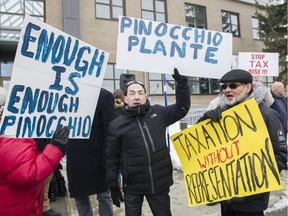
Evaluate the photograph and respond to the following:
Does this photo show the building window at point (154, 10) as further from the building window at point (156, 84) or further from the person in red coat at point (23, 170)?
the person in red coat at point (23, 170)

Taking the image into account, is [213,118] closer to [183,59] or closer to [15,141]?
[183,59]

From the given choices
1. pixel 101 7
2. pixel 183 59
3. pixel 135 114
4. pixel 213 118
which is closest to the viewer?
pixel 213 118

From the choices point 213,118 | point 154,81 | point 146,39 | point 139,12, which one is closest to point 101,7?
point 139,12

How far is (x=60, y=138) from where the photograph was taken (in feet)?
7.17

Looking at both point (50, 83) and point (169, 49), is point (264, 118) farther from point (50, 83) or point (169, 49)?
point (50, 83)

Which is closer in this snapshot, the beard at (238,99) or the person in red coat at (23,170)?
the person in red coat at (23,170)

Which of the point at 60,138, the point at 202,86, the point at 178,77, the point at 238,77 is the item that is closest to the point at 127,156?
the point at 60,138

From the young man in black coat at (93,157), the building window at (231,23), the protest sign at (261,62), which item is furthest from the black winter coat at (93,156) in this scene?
the building window at (231,23)

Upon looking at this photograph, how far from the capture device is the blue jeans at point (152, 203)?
9.12 ft

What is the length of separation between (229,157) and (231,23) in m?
19.5

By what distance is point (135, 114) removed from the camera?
280cm

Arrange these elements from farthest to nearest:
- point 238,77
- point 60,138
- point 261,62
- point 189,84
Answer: point 189,84 → point 261,62 → point 238,77 → point 60,138

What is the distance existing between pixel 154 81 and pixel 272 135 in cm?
1405

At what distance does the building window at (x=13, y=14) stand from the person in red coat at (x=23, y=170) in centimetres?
1203
